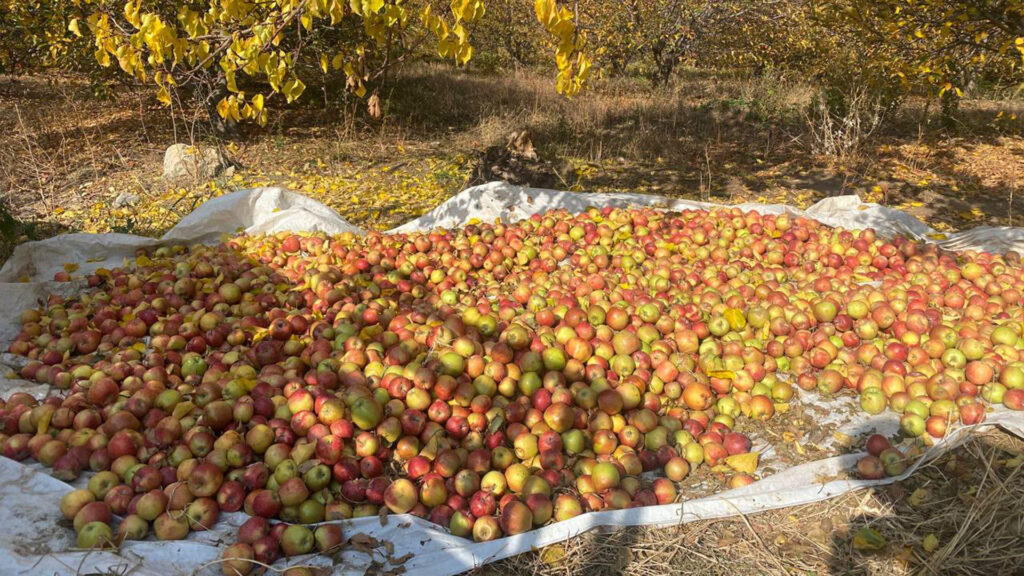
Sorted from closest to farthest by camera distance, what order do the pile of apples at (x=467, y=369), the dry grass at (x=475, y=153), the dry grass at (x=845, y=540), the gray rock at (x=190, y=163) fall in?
1. the dry grass at (x=845, y=540)
2. the pile of apples at (x=467, y=369)
3. the dry grass at (x=475, y=153)
4. the gray rock at (x=190, y=163)

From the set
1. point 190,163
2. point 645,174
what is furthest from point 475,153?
point 190,163

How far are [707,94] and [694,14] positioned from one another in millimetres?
2638

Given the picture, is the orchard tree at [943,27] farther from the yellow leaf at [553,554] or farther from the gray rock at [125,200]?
the gray rock at [125,200]

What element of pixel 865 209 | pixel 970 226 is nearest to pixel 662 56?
pixel 970 226

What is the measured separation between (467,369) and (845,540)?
6.65 feet

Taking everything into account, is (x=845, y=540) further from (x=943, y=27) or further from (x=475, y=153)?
(x=475, y=153)

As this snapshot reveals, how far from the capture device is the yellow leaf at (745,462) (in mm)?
2963

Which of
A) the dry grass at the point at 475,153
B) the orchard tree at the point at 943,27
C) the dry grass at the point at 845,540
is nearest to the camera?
the dry grass at the point at 845,540

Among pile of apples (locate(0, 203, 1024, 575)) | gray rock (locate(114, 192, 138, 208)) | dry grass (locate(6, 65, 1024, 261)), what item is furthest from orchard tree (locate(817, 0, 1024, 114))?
gray rock (locate(114, 192, 138, 208))

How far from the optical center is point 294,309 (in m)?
4.23

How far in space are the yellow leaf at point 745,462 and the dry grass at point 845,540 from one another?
236mm

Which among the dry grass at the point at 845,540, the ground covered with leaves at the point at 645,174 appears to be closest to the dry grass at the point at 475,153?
the ground covered with leaves at the point at 645,174

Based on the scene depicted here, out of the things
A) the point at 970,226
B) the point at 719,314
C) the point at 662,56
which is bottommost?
the point at 970,226

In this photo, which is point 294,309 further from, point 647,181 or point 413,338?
point 647,181
